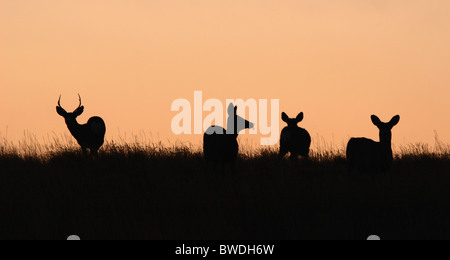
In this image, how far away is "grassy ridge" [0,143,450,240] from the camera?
10.6 m

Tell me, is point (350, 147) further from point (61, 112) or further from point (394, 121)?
point (61, 112)

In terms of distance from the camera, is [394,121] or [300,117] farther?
[300,117]

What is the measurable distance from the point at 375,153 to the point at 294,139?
2526 mm

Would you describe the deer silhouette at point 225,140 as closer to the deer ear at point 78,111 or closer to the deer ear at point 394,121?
the deer ear at point 394,121

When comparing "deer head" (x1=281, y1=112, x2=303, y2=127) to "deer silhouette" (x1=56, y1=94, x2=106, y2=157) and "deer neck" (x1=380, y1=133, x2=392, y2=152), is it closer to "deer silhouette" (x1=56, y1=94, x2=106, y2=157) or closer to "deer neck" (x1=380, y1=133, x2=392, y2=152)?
"deer neck" (x1=380, y1=133, x2=392, y2=152)

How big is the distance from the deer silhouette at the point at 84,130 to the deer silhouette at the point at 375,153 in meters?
5.41

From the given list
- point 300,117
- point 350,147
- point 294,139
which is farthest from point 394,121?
point 300,117

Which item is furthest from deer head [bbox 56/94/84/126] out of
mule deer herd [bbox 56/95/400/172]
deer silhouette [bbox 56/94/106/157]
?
mule deer herd [bbox 56/95/400/172]

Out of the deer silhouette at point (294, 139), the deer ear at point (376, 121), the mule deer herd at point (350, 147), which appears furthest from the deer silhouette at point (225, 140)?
the deer ear at point (376, 121)

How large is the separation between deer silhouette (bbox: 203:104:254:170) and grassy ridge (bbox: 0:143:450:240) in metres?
0.28

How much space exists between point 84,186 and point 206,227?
3.10 m

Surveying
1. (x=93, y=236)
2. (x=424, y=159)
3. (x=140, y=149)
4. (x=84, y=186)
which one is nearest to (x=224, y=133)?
(x=140, y=149)

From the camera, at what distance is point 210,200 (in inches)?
458

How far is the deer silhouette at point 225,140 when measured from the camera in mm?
14508
